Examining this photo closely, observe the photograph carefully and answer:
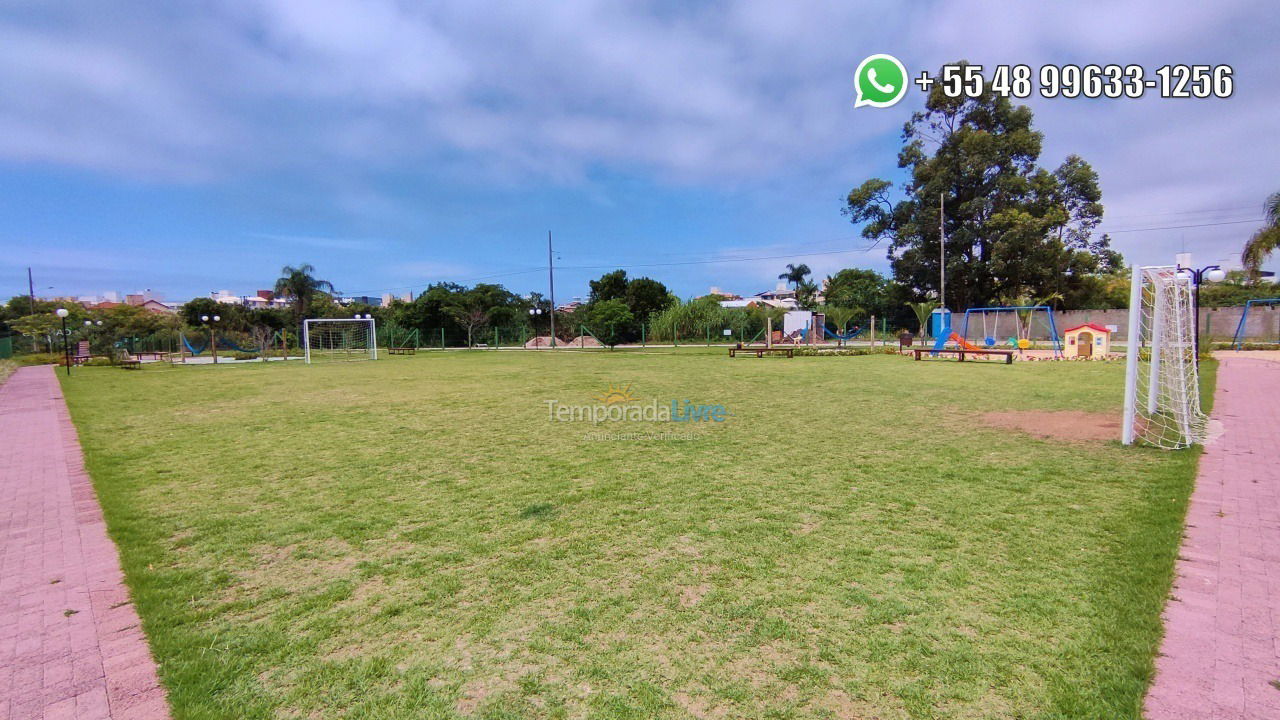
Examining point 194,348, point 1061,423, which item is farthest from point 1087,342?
point 194,348

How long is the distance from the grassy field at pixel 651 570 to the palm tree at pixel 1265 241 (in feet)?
84.1

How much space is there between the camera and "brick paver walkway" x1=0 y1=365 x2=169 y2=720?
2.24 meters

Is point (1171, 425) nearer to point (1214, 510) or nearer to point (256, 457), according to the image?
point (1214, 510)

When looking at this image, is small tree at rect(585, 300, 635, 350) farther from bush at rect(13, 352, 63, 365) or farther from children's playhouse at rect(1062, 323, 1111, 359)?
bush at rect(13, 352, 63, 365)

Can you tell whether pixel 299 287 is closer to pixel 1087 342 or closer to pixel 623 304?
pixel 623 304

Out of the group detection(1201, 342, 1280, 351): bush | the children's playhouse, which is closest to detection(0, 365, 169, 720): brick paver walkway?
the children's playhouse

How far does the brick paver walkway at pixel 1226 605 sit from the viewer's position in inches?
83.7

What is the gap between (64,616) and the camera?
2887 mm

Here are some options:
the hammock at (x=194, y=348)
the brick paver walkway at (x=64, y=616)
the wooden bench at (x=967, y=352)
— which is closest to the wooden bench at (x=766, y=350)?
the wooden bench at (x=967, y=352)

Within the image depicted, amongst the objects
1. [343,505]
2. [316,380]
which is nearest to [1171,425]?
[343,505]

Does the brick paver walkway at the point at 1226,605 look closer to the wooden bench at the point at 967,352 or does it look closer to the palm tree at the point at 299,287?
the wooden bench at the point at 967,352

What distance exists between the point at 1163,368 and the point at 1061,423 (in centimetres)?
165

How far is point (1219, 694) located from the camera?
215 centimetres

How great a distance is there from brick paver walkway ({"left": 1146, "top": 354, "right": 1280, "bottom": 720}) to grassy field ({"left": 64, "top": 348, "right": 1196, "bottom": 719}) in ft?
0.35
